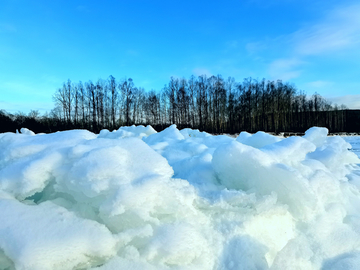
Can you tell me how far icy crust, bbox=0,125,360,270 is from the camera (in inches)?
46.5

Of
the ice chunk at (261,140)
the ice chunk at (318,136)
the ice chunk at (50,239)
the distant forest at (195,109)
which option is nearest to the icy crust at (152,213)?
the ice chunk at (50,239)

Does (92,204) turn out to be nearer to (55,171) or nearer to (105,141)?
(55,171)

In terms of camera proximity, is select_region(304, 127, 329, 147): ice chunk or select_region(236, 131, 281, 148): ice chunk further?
select_region(304, 127, 329, 147): ice chunk

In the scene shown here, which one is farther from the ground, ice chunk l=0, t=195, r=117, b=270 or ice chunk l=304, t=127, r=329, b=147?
ice chunk l=304, t=127, r=329, b=147

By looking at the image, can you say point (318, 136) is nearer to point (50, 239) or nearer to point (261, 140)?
point (261, 140)

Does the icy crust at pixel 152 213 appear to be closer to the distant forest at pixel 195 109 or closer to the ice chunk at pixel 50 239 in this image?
the ice chunk at pixel 50 239

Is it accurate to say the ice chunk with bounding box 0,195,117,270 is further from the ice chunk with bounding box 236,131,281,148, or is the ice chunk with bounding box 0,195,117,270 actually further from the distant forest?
the distant forest

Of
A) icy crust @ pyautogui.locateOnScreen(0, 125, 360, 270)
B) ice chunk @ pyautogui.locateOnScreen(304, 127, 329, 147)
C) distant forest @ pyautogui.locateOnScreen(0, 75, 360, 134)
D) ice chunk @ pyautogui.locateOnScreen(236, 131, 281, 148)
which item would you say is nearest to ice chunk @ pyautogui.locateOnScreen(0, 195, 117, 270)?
icy crust @ pyautogui.locateOnScreen(0, 125, 360, 270)

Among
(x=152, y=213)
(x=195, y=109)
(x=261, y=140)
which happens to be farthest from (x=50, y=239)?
(x=195, y=109)

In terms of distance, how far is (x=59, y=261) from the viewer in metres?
1.11

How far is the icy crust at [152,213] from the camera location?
118 cm

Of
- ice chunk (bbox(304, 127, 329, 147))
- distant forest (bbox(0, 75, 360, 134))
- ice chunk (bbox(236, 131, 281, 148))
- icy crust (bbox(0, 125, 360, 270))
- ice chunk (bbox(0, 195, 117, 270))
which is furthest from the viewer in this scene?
distant forest (bbox(0, 75, 360, 134))

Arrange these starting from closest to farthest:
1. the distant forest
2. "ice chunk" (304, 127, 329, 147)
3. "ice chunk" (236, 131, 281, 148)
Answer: "ice chunk" (236, 131, 281, 148) < "ice chunk" (304, 127, 329, 147) < the distant forest

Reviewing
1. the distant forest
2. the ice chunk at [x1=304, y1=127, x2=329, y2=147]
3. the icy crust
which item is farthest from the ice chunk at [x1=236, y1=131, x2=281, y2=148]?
the distant forest
